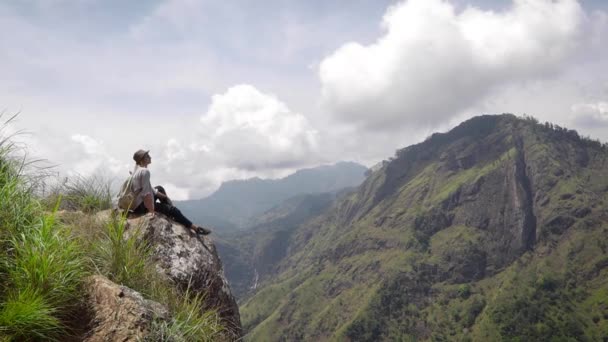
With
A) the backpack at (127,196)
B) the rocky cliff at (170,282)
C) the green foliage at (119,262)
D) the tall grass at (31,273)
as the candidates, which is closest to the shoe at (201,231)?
the rocky cliff at (170,282)

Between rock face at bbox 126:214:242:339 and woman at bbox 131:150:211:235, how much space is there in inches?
11.3

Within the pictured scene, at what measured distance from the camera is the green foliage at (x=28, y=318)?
11.2ft

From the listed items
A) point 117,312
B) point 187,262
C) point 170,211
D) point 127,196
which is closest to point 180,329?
point 117,312

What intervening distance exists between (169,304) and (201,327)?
695 millimetres

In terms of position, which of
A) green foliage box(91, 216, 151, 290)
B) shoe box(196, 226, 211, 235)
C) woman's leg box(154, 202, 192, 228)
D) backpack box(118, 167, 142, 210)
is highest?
backpack box(118, 167, 142, 210)

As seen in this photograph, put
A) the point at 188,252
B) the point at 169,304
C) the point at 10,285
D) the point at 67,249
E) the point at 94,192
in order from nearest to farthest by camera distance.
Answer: the point at 10,285
the point at 67,249
the point at 169,304
the point at 188,252
the point at 94,192

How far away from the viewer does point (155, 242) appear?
23.7 feet

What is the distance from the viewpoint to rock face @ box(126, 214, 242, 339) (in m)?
7.01

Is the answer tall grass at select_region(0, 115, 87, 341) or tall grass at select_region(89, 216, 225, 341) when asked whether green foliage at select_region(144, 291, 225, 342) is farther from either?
tall grass at select_region(0, 115, 87, 341)

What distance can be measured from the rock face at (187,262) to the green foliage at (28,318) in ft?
9.09

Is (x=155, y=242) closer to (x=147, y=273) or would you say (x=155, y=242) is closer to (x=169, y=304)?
(x=147, y=273)

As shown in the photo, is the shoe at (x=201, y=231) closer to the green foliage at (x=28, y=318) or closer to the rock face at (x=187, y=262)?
the rock face at (x=187, y=262)

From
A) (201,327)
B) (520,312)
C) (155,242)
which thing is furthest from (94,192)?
(520,312)

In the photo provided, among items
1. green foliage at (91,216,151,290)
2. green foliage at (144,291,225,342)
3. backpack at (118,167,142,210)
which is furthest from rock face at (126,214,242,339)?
green foliage at (144,291,225,342)
